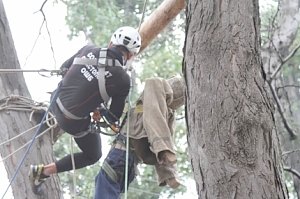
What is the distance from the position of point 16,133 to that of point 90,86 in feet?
1.80

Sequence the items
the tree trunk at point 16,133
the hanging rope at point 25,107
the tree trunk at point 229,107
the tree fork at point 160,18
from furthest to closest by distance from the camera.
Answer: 1. the tree fork at point 160,18
2. the hanging rope at point 25,107
3. the tree trunk at point 16,133
4. the tree trunk at point 229,107

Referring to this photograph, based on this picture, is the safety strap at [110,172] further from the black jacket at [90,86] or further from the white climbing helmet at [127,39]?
the white climbing helmet at [127,39]

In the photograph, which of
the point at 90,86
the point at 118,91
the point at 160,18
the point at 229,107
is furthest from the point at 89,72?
the point at 229,107

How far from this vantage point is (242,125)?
182cm

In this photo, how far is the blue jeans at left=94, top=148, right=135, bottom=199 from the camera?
3.35 metres

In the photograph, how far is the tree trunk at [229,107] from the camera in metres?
1.80

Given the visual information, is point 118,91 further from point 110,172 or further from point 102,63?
point 110,172

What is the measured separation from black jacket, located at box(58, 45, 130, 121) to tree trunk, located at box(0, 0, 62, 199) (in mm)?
337

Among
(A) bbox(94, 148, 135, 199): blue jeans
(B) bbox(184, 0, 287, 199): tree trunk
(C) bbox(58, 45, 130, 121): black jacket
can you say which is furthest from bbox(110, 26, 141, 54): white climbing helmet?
(B) bbox(184, 0, 287, 199): tree trunk

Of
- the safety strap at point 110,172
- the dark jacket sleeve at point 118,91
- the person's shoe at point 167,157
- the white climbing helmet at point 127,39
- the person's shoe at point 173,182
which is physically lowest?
the person's shoe at point 173,182

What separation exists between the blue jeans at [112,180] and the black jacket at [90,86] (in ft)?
0.66

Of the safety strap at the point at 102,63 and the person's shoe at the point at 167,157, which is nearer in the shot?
the person's shoe at the point at 167,157

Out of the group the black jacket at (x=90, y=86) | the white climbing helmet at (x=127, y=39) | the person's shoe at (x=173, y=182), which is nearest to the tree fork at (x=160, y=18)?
the white climbing helmet at (x=127, y=39)

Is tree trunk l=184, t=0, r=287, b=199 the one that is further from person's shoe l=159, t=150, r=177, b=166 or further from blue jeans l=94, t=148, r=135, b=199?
blue jeans l=94, t=148, r=135, b=199
